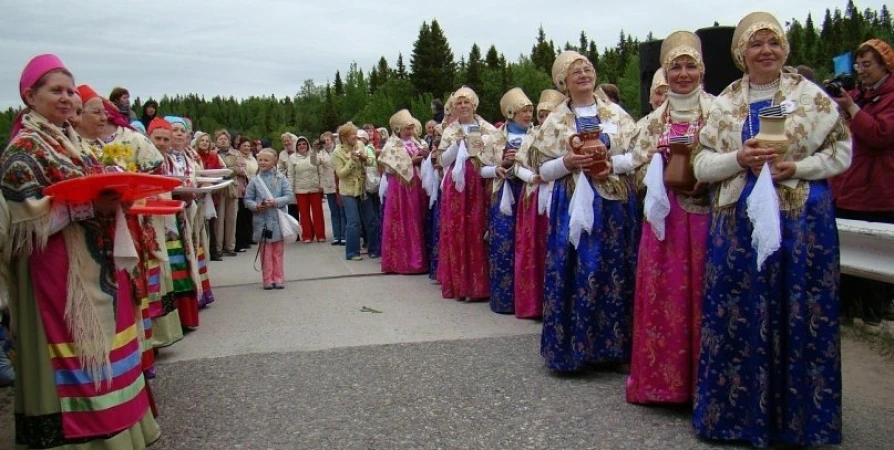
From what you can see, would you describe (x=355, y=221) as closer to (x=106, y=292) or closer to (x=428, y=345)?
(x=428, y=345)

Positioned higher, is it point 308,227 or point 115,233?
point 115,233

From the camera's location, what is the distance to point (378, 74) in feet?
250

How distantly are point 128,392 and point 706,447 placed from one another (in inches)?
112

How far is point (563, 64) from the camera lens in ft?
16.8

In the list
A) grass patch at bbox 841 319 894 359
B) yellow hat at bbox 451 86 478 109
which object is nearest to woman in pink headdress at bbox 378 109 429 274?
yellow hat at bbox 451 86 478 109

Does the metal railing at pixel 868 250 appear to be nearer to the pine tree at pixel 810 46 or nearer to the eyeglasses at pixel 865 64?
the eyeglasses at pixel 865 64

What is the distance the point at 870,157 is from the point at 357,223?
23.5ft

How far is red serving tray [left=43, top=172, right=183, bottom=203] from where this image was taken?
3.29m

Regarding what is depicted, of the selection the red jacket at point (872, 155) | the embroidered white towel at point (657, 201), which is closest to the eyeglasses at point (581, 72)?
the embroidered white towel at point (657, 201)

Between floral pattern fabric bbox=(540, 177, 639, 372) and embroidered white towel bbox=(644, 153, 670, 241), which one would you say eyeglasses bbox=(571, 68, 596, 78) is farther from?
embroidered white towel bbox=(644, 153, 670, 241)

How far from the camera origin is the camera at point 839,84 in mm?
5746

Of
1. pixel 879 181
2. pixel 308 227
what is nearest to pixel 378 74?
pixel 308 227

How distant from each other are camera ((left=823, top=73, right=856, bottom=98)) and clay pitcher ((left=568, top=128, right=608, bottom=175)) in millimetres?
2252

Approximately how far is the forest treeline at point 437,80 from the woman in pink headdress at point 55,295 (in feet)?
80.2
